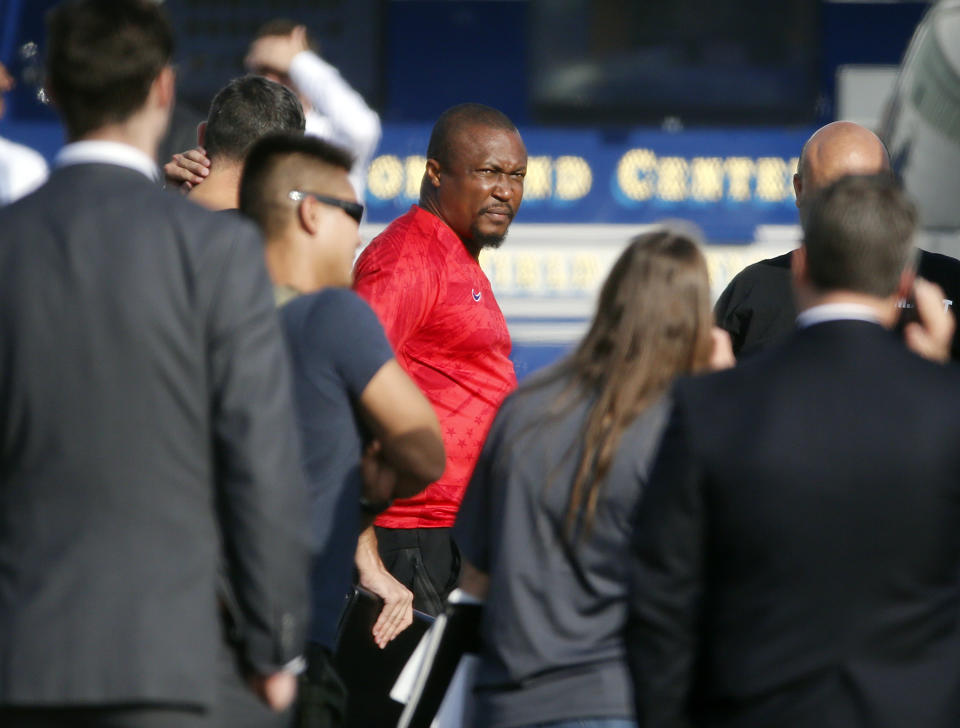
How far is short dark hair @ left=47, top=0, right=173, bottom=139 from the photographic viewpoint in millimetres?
2125

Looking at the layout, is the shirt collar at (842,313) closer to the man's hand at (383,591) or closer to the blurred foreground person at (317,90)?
the man's hand at (383,591)

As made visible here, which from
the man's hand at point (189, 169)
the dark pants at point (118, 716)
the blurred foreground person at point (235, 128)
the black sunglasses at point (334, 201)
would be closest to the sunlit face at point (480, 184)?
the blurred foreground person at point (235, 128)

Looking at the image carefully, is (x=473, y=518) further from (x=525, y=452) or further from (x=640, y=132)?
(x=640, y=132)

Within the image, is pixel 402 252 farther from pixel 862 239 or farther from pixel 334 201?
pixel 862 239

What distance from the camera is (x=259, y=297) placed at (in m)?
2.10

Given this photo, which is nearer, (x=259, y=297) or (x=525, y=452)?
(x=259, y=297)

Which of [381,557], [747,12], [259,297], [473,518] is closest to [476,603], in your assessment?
[473,518]

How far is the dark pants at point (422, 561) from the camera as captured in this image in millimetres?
3605

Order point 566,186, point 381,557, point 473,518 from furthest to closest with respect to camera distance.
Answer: point 566,186
point 381,557
point 473,518

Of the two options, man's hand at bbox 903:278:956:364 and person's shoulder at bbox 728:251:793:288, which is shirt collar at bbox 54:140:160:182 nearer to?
man's hand at bbox 903:278:956:364

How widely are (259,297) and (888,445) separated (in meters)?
0.87

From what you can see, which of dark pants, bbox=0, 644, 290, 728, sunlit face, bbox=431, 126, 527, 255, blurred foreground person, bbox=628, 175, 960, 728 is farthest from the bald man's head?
dark pants, bbox=0, 644, 290, 728

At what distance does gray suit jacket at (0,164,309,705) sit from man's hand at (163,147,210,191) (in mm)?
1204

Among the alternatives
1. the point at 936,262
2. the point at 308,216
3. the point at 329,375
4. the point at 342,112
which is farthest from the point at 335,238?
the point at 342,112
